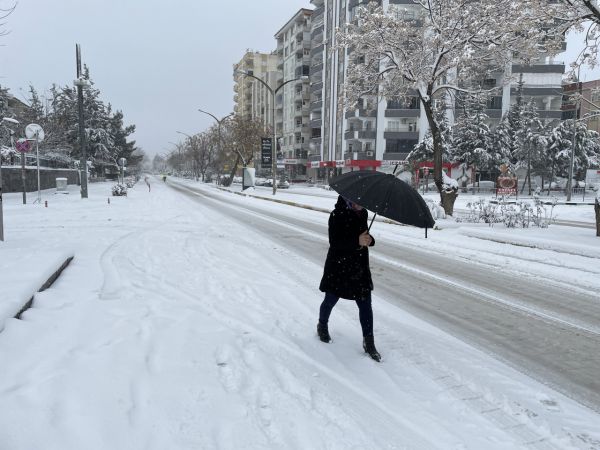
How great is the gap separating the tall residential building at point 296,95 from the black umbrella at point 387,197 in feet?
244

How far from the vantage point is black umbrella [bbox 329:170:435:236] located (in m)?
3.84

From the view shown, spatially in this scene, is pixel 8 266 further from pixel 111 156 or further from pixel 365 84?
pixel 111 156

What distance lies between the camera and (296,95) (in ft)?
264

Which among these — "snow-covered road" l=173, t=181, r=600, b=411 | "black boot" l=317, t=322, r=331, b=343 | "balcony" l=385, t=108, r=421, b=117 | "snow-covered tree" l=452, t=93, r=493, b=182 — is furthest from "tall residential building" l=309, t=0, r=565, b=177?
"black boot" l=317, t=322, r=331, b=343

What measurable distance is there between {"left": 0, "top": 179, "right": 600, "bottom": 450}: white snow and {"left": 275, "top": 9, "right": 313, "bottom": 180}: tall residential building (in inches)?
2865

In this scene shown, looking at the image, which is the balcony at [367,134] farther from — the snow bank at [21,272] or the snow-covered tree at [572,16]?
the snow bank at [21,272]

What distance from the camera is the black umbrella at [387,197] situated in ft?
12.6

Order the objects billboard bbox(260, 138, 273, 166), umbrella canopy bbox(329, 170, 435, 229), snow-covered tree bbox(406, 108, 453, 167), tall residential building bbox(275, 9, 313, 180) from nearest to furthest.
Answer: umbrella canopy bbox(329, 170, 435, 229)
billboard bbox(260, 138, 273, 166)
snow-covered tree bbox(406, 108, 453, 167)
tall residential building bbox(275, 9, 313, 180)

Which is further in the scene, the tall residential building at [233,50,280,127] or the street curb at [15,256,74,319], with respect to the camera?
the tall residential building at [233,50,280,127]

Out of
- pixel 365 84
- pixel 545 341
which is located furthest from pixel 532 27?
pixel 545 341

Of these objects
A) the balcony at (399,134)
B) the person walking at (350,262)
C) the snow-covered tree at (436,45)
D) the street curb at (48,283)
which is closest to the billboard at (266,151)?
the snow-covered tree at (436,45)

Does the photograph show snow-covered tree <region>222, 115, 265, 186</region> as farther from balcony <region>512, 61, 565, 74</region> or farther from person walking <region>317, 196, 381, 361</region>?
person walking <region>317, 196, 381, 361</region>

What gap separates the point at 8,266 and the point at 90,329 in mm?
2737

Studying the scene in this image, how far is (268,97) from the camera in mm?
97000
